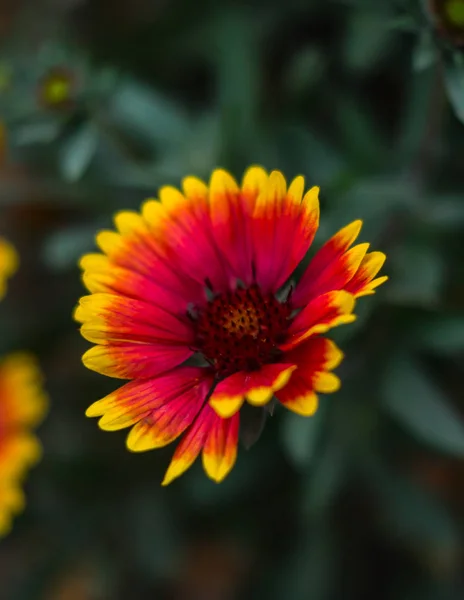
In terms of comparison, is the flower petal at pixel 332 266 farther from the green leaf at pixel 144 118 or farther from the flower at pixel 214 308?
the green leaf at pixel 144 118

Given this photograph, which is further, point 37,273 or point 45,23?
point 37,273

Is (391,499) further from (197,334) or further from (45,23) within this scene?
(45,23)

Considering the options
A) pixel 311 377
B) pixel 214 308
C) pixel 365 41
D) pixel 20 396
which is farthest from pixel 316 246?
pixel 20 396

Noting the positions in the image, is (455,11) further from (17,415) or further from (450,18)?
(17,415)

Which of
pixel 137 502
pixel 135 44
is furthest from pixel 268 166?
pixel 137 502

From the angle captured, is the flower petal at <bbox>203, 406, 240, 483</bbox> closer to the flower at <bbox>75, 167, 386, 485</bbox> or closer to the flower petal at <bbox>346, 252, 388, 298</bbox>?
the flower at <bbox>75, 167, 386, 485</bbox>

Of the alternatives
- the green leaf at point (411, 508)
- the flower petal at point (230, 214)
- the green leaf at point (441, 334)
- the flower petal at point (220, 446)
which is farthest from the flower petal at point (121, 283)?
the green leaf at point (411, 508)
